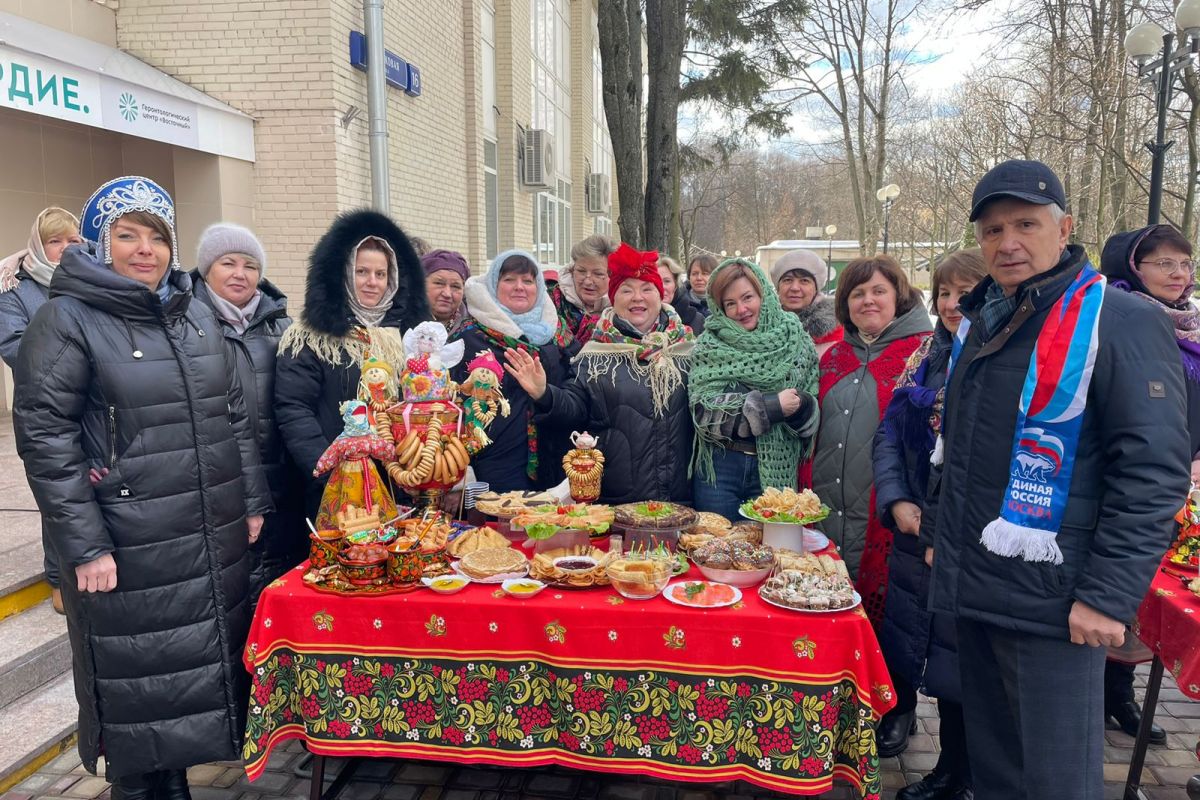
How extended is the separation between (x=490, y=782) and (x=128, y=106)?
6.51 meters

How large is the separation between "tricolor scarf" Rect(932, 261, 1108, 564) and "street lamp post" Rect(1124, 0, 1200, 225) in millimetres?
8604

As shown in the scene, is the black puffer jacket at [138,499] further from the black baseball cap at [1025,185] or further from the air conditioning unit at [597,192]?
the air conditioning unit at [597,192]

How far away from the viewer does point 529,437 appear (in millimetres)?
3779

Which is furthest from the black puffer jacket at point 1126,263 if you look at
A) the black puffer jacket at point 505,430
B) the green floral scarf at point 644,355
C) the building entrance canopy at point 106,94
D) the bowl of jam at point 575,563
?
the building entrance canopy at point 106,94

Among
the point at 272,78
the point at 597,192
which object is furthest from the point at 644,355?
the point at 597,192

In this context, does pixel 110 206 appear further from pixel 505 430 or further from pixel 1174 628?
pixel 1174 628

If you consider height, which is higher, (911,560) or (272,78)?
(272,78)

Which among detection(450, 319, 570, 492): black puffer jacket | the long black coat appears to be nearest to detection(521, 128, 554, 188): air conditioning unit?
detection(450, 319, 570, 492): black puffer jacket

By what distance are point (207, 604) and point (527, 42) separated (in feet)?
48.9

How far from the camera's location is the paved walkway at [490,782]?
3.05 m

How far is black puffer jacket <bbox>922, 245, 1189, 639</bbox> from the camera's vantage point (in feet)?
6.26

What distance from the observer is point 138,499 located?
2596 millimetres

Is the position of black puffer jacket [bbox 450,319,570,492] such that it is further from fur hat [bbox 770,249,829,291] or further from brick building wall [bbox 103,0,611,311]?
brick building wall [bbox 103,0,611,311]

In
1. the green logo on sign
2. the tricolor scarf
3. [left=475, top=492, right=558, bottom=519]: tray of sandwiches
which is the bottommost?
[left=475, top=492, right=558, bottom=519]: tray of sandwiches
